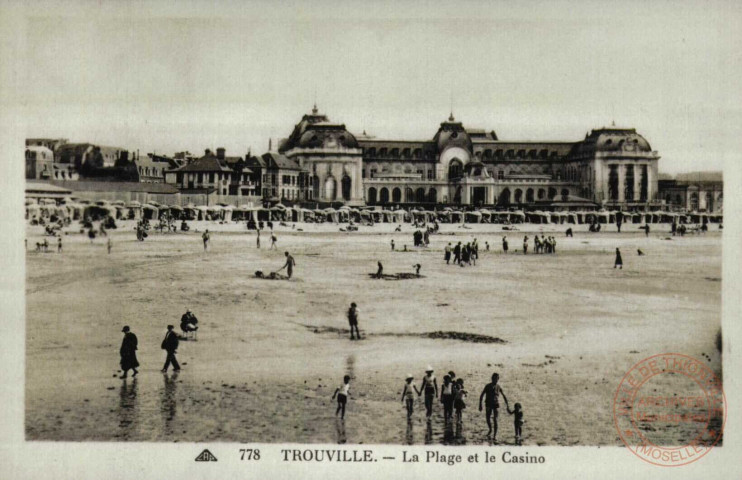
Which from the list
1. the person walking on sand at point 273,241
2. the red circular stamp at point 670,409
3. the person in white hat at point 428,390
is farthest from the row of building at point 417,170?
the person in white hat at point 428,390

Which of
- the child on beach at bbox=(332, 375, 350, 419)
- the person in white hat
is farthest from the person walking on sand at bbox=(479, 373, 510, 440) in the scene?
the child on beach at bbox=(332, 375, 350, 419)

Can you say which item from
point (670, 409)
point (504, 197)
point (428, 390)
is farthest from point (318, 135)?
point (670, 409)

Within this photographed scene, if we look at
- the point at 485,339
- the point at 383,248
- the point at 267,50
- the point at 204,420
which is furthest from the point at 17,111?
the point at 485,339

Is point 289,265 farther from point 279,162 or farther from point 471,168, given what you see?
point 471,168

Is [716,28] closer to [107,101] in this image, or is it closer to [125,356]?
[107,101]

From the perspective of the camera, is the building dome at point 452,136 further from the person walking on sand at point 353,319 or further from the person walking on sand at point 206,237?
the person walking on sand at point 206,237

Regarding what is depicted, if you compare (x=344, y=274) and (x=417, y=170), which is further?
(x=417, y=170)
